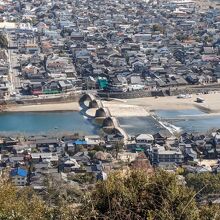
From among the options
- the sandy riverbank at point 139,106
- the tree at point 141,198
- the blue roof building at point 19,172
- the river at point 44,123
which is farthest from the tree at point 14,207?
the sandy riverbank at point 139,106

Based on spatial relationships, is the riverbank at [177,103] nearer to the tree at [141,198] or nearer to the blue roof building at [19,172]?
the blue roof building at [19,172]

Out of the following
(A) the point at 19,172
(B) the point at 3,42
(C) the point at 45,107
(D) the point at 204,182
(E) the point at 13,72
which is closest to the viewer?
Answer: (D) the point at 204,182

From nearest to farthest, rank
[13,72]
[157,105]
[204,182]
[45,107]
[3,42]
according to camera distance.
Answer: [204,182], [45,107], [157,105], [13,72], [3,42]

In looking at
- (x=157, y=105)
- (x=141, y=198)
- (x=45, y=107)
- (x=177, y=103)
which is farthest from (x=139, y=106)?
(x=141, y=198)

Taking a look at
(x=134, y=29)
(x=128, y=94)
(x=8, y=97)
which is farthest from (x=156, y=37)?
(x=8, y=97)

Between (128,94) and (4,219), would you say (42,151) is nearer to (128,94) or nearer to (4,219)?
(128,94)

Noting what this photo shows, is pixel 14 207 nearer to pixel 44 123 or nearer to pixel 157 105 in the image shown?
pixel 44 123

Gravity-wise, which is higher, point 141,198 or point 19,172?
point 141,198
